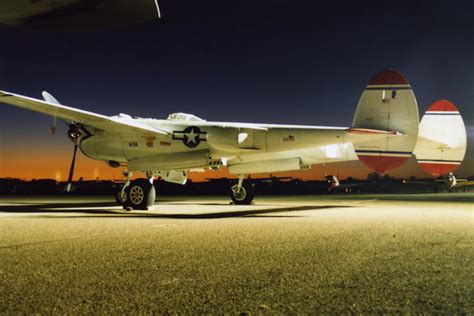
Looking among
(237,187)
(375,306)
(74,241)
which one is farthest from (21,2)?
(237,187)

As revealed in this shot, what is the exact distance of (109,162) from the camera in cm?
1545

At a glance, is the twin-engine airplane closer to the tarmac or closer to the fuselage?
the fuselage

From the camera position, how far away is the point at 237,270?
4812mm

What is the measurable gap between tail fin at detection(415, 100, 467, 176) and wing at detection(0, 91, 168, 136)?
8927 mm

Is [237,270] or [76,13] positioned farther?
[237,270]

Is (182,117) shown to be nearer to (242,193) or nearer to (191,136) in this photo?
(191,136)

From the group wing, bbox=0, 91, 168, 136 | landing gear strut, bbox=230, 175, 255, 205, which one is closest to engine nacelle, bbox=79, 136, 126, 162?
wing, bbox=0, 91, 168, 136

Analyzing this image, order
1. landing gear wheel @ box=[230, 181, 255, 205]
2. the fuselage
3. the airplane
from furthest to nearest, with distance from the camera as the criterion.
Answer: landing gear wheel @ box=[230, 181, 255, 205] → the fuselage → the airplane

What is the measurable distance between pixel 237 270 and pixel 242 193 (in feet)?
43.6

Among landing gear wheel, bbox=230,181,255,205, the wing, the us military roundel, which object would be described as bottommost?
landing gear wheel, bbox=230,181,255,205

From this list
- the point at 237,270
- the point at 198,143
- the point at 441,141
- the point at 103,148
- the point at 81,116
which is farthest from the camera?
the point at 441,141

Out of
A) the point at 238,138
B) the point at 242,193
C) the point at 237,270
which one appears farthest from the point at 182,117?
the point at 237,270

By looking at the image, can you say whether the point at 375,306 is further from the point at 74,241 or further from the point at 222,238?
the point at 74,241

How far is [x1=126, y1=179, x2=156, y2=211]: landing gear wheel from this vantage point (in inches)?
542
